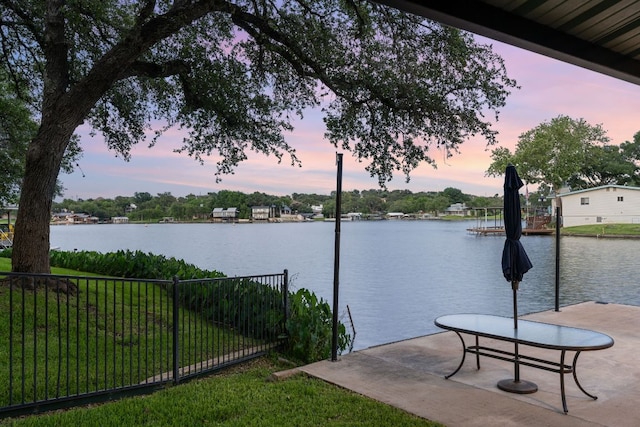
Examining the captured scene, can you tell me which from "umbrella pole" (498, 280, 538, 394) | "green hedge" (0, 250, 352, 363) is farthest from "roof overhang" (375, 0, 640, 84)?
"green hedge" (0, 250, 352, 363)

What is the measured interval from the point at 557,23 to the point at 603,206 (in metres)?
48.9

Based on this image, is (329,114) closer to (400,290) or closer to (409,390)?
(409,390)

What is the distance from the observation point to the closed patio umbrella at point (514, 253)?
4.24 metres

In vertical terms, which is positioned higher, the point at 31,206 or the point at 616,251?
the point at 31,206

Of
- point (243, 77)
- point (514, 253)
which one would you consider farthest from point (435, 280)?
point (514, 253)

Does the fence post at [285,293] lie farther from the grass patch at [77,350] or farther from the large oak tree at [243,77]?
the large oak tree at [243,77]

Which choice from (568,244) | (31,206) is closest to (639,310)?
(31,206)

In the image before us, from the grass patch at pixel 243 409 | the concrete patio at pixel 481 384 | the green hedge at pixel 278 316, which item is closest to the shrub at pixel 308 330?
the green hedge at pixel 278 316

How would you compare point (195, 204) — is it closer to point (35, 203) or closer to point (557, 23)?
point (35, 203)

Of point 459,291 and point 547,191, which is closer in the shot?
point 459,291

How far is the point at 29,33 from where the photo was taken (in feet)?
33.4

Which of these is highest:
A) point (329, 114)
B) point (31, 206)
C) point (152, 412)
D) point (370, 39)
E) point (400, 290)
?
point (370, 39)

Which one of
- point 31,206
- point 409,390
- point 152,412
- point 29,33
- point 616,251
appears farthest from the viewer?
point 616,251

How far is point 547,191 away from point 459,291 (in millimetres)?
59397
